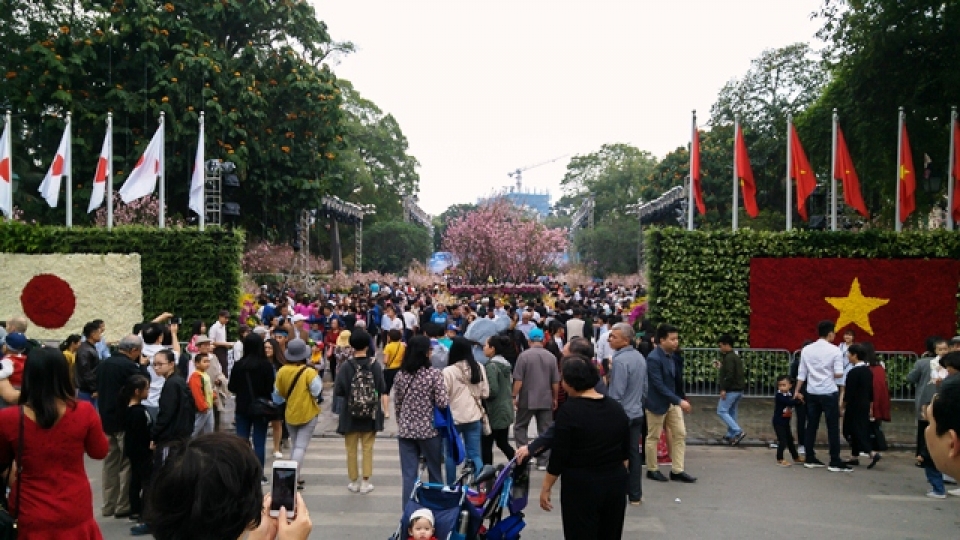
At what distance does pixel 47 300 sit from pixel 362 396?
42.3 ft

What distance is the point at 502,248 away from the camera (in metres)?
41.9

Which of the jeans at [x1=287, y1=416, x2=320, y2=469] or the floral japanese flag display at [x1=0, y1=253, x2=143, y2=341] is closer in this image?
the jeans at [x1=287, y1=416, x2=320, y2=469]

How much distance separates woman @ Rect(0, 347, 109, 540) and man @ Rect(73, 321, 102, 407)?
545 centimetres

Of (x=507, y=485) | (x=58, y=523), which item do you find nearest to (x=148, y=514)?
(x=58, y=523)

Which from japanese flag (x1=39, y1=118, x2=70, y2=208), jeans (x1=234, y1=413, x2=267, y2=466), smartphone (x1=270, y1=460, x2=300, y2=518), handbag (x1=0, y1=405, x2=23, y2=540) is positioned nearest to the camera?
smartphone (x1=270, y1=460, x2=300, y2=518)

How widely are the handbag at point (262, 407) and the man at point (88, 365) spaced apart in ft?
6.48

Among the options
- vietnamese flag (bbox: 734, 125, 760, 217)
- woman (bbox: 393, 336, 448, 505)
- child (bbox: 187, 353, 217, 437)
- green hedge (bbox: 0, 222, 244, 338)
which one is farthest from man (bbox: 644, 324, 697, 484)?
green hedge (bbox: 0, 222, 244, 338)

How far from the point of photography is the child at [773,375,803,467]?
35.1 feet

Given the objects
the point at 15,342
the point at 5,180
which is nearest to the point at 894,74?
the point at 15,342

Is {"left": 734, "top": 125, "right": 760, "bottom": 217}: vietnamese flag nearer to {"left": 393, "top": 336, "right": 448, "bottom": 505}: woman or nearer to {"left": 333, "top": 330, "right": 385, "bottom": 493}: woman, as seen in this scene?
{"left": 333, "top": 330, "right": 385, "bottom": 493}: woman

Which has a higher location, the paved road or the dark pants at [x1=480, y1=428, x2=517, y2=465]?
the dark pants at [x1=480, y1=428, x2=517, y2=465]

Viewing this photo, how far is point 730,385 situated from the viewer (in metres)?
11.5

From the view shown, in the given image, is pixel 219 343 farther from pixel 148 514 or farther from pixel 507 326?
pixel 148 514

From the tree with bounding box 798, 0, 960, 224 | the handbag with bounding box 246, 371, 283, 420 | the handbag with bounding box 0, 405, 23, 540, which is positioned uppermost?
the tree with bounding box 798, 0, 960, 224
